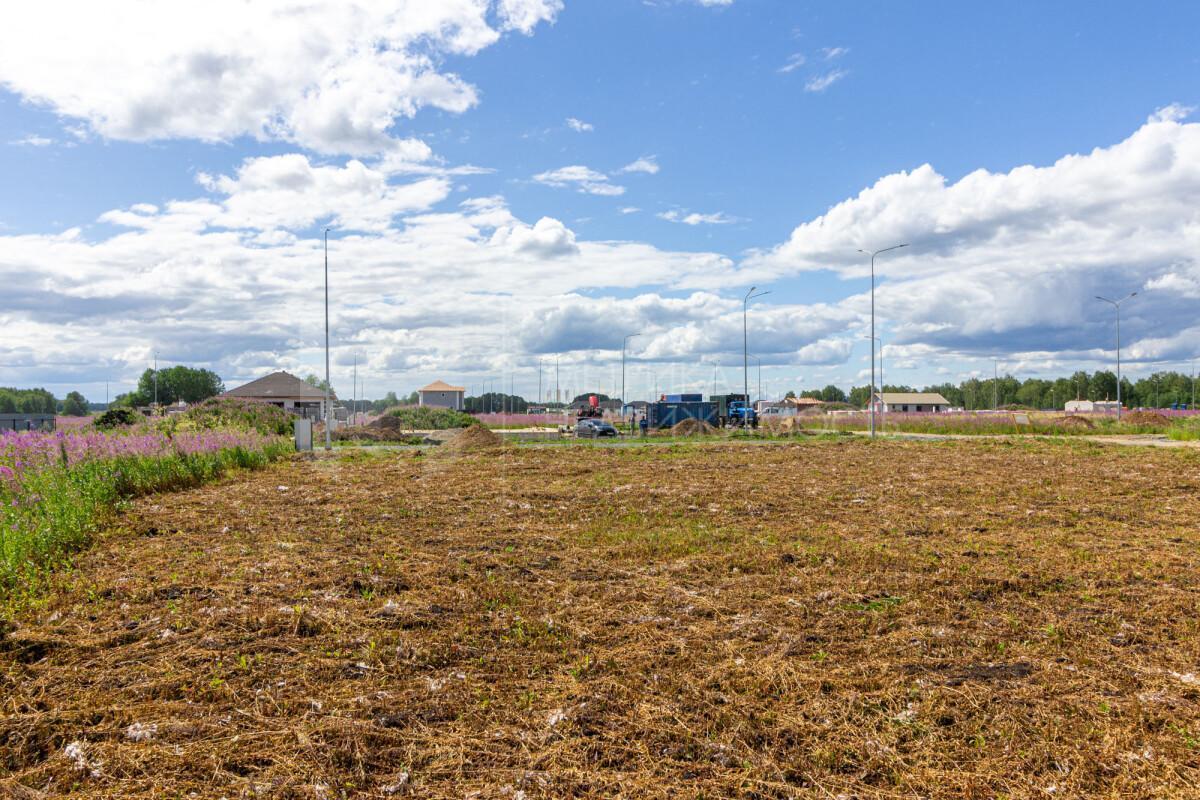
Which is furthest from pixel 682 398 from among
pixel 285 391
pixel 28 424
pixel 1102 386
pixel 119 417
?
pixel 1102 386

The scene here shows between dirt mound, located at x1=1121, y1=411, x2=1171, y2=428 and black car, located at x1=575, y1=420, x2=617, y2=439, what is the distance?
33.7 meters

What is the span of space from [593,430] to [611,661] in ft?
114

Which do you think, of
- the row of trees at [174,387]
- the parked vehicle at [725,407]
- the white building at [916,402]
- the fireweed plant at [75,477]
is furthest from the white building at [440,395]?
the fireweed plant at [75,477]

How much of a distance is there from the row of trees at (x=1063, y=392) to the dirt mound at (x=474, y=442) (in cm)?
9815

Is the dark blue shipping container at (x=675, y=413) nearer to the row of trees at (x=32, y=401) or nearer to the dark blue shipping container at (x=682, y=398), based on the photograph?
the dark blue shipping container at (x=682, y=398)

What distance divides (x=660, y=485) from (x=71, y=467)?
1164 cm

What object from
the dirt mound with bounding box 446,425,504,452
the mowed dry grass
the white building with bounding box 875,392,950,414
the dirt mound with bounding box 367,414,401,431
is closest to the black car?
the dirt mound with bounding box 446,425,504,452

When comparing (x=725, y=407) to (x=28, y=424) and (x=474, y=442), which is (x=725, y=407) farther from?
(x=28, y=424)

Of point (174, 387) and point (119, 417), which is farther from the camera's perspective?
point (174, 387)

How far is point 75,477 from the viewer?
1301cm

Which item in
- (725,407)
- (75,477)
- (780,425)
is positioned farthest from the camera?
(725,407)

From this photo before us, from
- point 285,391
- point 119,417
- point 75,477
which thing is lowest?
point 75,477

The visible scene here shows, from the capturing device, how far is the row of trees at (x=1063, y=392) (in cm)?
12088

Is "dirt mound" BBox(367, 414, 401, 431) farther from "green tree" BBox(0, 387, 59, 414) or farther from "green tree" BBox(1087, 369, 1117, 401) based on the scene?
"green tree" BBox(1087, 369, 1117, 401)
